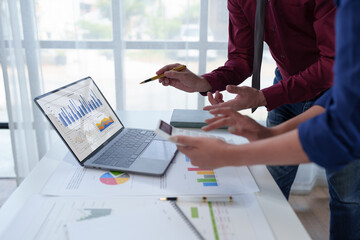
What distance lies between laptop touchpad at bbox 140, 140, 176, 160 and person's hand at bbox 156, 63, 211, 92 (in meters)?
0.28

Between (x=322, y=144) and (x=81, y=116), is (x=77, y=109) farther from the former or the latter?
(x=322, y=144)

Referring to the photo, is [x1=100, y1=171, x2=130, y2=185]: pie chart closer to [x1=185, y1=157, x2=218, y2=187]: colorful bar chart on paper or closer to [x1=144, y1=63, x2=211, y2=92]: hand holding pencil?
[x1=185, y1=157, x2=218, y2=187]: colorful bar chart on paper

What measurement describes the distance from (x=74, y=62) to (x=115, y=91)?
1.05 ft

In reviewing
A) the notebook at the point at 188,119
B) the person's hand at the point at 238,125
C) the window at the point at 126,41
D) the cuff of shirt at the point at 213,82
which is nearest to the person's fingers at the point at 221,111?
the person's hand at the point at 238,125

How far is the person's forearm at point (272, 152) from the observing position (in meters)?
0.63

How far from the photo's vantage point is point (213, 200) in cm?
81

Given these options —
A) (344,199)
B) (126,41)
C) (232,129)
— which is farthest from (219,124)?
(126,41)

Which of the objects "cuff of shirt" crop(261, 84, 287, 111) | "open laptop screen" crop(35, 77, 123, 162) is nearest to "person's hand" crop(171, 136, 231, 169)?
"open laptop screen" crop(35, 77, 123, 162)

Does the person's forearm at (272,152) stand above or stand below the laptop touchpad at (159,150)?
above

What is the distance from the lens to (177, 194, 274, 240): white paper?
698 millimetres

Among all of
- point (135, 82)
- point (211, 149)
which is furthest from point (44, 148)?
point (211, 149)

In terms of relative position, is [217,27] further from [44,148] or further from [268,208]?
[268,208]

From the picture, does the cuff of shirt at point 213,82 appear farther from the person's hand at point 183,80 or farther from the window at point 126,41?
the window at point 126,41

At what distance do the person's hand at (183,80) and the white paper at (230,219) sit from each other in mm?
596
